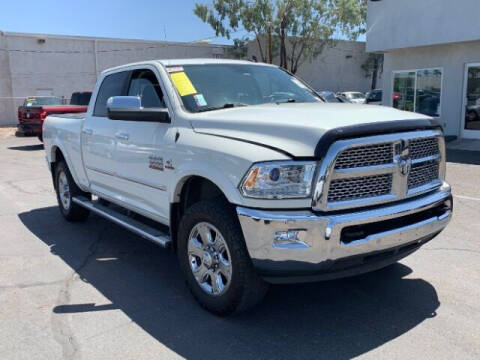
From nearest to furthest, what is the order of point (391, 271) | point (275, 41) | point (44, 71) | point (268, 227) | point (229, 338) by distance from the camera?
point (268, 227) → point (229, 338) → point (391, 271) → point (44, 71) → point (275, 41)

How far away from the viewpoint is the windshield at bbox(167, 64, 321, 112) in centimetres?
441

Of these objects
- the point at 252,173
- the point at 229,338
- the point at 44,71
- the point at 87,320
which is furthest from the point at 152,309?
the point at 44,71

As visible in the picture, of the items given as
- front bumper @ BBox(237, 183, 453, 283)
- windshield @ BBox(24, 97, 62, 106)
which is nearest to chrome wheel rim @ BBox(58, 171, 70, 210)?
front bumper @ BBox(237, 183, 453, 283)

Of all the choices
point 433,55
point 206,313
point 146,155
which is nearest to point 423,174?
point 206,313

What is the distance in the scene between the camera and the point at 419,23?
1633 cm

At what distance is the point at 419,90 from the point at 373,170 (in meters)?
15.8

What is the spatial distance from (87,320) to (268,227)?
1.70 m

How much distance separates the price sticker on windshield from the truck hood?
38cm

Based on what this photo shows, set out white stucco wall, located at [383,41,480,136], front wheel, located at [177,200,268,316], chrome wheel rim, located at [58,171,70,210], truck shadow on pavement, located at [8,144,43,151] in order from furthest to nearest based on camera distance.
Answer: truck shadow on pavement, located at [8,144,43,151]
white stucco wall, located at [383,41,480,136]
chrome wheel rim, located at [58,171,70,210]
front wheel, located at [177,200,268,316]

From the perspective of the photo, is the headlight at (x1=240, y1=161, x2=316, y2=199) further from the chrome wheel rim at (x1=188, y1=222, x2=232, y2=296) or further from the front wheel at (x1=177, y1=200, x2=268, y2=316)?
the chrome wheel rim at (x1=188, y1=222, x2=232, y2=296)

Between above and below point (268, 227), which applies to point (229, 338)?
below

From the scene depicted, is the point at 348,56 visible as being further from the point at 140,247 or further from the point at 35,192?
the point at 140,247

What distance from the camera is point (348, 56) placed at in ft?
123

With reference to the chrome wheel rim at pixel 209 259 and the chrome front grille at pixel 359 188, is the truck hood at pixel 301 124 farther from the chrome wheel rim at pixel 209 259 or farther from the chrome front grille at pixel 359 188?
the chrome wheel rim at pixel 209 259
